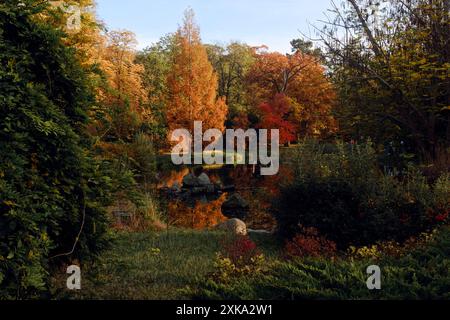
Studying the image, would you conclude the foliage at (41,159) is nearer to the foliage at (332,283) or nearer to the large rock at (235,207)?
the foliage at (332,283)

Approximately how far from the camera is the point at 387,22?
14.4 meters

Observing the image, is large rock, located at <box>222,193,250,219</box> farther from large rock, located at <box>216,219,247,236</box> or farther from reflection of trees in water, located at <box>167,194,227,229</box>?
large rock, located at <box>216,219,247,236</box>

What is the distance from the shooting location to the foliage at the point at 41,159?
3.80m

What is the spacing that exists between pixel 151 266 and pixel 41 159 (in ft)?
8.53

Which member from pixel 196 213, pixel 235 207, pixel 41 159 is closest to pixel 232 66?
pixel 235 207

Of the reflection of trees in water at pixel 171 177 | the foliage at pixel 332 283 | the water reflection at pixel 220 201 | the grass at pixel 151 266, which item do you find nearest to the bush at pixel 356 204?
the grass at pixel 151 266

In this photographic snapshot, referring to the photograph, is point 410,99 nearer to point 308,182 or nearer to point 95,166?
point 308,182

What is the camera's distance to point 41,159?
4227 millimetres

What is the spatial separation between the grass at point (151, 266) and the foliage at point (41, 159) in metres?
0.45

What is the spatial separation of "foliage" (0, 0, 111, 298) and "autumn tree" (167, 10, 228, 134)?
23440 millimetres

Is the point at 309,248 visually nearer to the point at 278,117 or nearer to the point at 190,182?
the point at 190,182

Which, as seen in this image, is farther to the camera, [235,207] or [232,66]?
[232,66]

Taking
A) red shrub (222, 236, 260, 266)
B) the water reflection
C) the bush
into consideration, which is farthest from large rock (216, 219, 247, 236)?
red shrub (222, 236, 260, 266)
